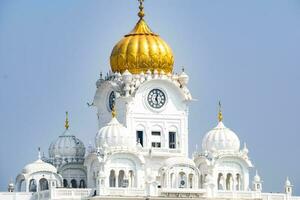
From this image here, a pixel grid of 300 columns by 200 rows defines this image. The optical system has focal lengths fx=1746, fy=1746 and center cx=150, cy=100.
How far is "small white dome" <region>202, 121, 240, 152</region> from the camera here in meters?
100

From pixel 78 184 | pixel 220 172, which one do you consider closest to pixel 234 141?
pixel 220 172

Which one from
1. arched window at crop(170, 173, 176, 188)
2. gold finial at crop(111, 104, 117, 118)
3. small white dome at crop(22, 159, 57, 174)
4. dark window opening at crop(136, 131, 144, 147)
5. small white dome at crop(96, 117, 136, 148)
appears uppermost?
gold finial at crop(111, 104, 117, 118)

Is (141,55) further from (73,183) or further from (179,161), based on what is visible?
(73,183)

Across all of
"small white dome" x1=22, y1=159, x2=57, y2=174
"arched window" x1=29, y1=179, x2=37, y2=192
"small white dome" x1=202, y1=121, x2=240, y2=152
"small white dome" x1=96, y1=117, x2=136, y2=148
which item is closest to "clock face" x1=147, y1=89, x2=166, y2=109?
"small white dome" x1=202, y1=121, x2=240, y2=152

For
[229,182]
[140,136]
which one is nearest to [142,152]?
[140,136]

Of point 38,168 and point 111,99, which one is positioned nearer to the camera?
point 38,168

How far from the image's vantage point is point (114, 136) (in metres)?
98.2

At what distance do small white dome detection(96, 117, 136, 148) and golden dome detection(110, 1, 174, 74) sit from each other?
193 inches

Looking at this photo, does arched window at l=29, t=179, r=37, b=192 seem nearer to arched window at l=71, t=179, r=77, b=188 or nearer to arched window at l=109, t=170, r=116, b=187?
arched window at l=71, t=179, r=77, b=188

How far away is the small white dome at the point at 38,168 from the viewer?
324ft

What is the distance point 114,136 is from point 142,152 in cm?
258

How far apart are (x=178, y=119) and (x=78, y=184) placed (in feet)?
23.3

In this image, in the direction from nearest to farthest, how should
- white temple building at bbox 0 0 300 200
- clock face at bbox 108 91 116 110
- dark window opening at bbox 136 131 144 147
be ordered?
white temple building at bbox 0 0 300 200, dark window opening at bbox 136 131 144 147, clock face at bbox 108 91 116 110

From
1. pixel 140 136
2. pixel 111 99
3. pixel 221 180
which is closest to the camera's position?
pixel 221 180
